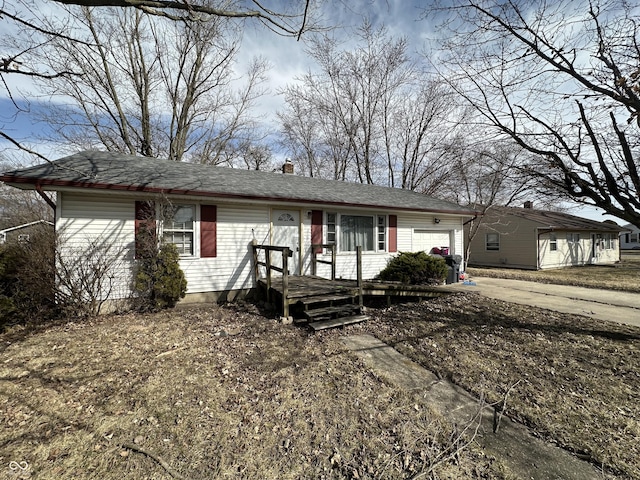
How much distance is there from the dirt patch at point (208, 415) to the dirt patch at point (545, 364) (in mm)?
923

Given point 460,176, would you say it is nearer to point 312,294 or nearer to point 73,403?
point 312,294

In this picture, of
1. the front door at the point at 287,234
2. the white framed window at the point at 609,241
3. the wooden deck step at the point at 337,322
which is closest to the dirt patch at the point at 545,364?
the wooden deck step at the point at 337,322

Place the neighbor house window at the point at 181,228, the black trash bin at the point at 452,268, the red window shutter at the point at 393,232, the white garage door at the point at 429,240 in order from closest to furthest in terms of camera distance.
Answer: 1. the neighbor house window at the point at 181,228
2. the red window shutter at the point at 393,232
3. the black trash bin at the point at 452,268
4. the white garage door at the point at 429,240

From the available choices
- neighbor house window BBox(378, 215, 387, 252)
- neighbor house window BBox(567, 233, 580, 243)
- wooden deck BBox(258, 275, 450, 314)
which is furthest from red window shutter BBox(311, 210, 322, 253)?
neighbor house window BBox(567, 233, 580, 243)

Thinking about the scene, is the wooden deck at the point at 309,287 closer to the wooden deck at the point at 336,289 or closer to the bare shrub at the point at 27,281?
the wooden deck at the point at 336,289

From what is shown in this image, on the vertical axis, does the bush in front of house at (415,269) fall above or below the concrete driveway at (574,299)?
above

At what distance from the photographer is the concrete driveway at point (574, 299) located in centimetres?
618

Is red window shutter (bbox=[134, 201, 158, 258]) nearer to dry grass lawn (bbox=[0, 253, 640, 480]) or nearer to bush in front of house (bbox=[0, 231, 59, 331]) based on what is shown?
bush in front of house (bbox=[0, 231, 59, 331])

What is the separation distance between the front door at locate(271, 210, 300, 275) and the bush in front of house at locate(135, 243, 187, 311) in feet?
8.41

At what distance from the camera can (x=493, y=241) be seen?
18031mm

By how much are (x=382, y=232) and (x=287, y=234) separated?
350 centimetres

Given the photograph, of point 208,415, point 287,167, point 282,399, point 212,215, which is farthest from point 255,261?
point 287,167

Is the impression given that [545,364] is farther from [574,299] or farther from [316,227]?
[316,227]

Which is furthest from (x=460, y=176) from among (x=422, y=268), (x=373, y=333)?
(x=373, y=333)
